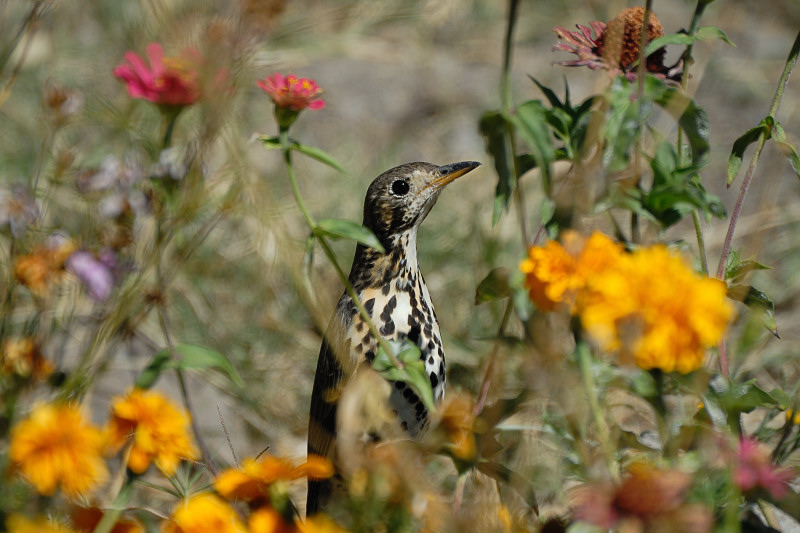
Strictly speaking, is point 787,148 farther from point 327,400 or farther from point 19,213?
point 19,213

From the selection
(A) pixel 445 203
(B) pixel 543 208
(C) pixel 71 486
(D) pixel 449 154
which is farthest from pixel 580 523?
(D) pixel 449 154

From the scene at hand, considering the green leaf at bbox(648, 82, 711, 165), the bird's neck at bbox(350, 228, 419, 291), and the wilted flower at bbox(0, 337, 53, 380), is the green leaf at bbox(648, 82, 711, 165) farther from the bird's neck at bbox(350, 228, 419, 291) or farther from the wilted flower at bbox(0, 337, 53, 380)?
the wilted flower at bbox(0, 337, 53, 380)

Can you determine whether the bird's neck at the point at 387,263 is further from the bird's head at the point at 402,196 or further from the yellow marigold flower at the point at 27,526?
the yellow marigold flower at the point at 27,526

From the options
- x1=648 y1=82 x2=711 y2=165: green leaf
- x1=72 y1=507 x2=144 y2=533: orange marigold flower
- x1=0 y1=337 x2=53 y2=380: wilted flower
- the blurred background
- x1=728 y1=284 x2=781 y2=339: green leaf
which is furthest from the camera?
the blurred background

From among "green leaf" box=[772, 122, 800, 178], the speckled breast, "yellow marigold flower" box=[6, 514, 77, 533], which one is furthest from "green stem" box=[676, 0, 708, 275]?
"yellow marigold flower" box=[6, 514, 77, 533]

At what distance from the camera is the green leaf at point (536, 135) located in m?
1.25

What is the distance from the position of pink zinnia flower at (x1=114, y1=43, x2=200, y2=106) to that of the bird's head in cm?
76

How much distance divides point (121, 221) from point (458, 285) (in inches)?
61.6

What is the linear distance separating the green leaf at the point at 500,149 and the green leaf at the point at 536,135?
2cm

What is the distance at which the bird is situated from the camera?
7.03 feet

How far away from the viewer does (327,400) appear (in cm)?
214

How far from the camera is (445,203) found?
4.02m

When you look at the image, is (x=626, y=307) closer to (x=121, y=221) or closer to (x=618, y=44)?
(x=618, y=44)

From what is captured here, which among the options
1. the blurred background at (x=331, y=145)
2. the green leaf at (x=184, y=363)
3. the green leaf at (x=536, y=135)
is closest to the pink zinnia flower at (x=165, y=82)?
the blurred background at (x=331, y=145)
